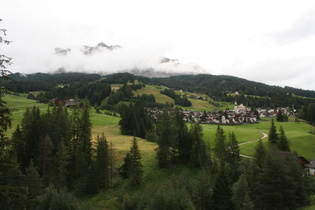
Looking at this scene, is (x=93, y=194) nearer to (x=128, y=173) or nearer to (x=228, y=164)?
(x=128, y=173)

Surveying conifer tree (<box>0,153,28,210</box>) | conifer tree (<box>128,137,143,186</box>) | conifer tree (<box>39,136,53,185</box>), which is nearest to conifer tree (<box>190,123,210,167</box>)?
conifer tree (<box>128,137,143,186</box>)

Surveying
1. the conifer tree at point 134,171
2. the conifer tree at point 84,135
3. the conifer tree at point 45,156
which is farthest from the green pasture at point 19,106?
the conifer tree at point 134,171

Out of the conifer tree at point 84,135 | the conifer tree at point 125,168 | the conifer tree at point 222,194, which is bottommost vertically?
the conifer tree at point 125,168

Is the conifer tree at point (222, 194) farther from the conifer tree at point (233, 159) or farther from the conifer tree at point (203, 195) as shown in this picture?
the conifer tree at point (233, 159)

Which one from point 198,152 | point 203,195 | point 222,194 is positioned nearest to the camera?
point 222,194

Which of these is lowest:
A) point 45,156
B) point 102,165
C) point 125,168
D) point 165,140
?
point 125,168

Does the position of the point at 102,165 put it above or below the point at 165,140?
below

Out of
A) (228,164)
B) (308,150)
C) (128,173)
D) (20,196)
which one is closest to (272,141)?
(308,150)

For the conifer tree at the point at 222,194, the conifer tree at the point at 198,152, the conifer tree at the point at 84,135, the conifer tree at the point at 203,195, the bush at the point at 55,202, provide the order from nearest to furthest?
the bush at the point at 55,202 → the conifer tree at the point at 222,194 → the conifer tree at the point at 203,195 → the conifer tree at the point at 84,135 → the conifer tree at the point at 198,152

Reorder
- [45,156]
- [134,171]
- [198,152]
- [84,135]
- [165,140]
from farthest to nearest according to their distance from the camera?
[198,152] → [165,140] → [84,135] → [134,171] → [45,156]

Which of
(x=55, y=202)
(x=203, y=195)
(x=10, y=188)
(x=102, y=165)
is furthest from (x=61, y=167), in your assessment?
(x=10, y=188)

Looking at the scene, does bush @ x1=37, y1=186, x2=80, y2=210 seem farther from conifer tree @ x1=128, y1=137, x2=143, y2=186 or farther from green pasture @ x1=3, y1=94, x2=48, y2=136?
green pasture @ x1=3, y1=94, x2=48, y2=136

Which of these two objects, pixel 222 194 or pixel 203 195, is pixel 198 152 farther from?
pixel 222 194

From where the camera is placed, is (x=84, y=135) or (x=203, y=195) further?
(x=84, y=135)
